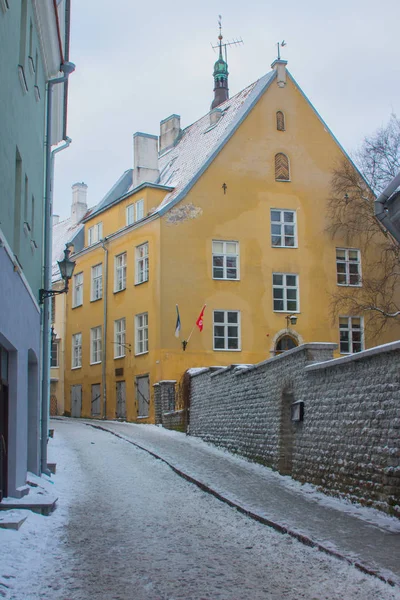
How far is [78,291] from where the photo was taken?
3875 cm

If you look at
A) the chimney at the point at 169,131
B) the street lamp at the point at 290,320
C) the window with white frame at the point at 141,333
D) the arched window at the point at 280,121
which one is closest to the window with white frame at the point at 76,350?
the window with white frame at the point at 141,333

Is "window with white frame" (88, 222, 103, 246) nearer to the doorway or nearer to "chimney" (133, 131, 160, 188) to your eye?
"chimney" (133, 131, 160, 188)

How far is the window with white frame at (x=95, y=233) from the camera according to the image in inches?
1467

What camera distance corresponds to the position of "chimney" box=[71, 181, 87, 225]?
156 feet

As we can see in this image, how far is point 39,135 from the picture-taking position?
14172 millimetres

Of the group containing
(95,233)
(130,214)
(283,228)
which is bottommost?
(283,228)

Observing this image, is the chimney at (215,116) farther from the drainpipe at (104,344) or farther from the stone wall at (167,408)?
the stone wall at (167,408)

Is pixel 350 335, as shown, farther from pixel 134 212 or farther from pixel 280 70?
pixel 280 70

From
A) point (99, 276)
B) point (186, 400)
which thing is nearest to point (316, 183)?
point (99, 276)

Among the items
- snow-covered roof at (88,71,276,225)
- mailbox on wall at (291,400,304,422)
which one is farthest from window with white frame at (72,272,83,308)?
mailbox on wall at (291,400,304,422)

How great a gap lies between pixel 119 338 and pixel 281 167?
9.81 metres

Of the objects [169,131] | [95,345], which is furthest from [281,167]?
[95,345]

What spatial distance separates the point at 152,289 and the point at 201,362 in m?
3.45

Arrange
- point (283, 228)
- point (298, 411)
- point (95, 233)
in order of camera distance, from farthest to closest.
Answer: point (95, 233)
point (283, 228)
point (298, 411)
